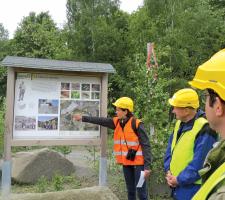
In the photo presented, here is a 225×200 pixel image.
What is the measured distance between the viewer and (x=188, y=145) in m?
3.85

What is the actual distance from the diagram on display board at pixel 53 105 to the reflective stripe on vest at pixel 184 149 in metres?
2.29

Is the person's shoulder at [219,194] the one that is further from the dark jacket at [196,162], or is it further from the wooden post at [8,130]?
the wooden post at [8,130]

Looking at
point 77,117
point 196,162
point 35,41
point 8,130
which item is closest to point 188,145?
point 196,162

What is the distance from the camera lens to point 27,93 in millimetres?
5762

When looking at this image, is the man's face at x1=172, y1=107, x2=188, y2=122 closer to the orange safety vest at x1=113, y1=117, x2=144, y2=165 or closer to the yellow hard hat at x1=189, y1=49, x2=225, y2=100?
the orange safety vest at x1=113, y1=117, x2=144, y2=165

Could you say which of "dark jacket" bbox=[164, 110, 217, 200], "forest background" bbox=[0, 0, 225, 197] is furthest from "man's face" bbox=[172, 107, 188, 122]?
"forest background" bbox=[0, 0, 225, 197]

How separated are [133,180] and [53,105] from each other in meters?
1.47

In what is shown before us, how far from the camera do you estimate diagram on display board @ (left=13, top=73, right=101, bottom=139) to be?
5.75 metres

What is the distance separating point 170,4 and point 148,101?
15.4m

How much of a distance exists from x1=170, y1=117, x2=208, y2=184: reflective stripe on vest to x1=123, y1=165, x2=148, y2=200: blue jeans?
160 centimetres

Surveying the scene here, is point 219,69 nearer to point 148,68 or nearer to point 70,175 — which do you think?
point 148,68

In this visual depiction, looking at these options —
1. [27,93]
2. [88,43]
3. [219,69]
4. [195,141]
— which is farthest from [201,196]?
[88,43]

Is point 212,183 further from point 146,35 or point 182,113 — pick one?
point 146,35

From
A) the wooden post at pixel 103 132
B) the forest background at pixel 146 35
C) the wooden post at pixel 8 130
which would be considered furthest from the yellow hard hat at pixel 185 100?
the forest background at pixel 146 35
